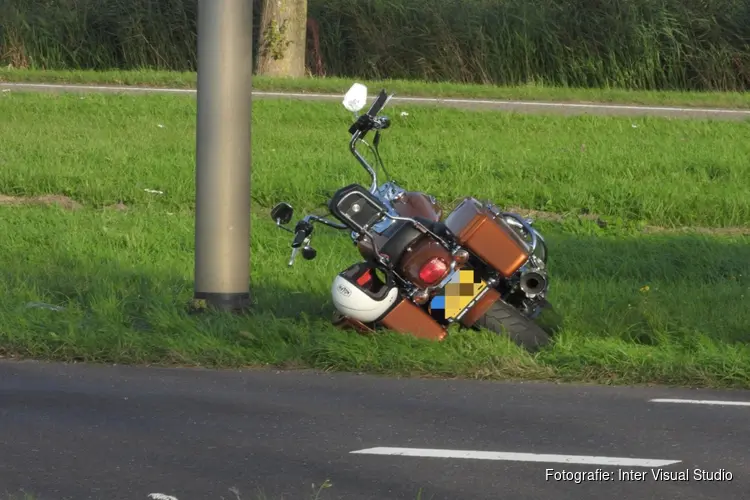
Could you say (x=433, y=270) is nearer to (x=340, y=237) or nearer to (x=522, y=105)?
(x=340, y=237)

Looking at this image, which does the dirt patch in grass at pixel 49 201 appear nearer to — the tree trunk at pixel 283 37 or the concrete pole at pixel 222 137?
the concrete pole at pixel 222 137

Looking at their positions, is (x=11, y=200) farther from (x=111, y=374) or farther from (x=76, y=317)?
(x=111, y=374)

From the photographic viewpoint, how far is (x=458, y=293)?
765cm

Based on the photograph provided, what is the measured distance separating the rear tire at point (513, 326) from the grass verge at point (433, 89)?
41.0ft

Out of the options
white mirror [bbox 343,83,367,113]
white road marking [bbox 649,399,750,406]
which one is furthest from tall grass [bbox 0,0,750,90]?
white road marking [bbox 649,399,750,406]

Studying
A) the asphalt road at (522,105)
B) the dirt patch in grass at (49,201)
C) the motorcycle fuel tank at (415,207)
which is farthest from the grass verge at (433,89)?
the motorcycle fuel tank at (415,207)

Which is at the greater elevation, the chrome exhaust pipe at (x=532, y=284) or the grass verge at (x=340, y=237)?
the chrome exhaust pipe at (x=532, y=284)

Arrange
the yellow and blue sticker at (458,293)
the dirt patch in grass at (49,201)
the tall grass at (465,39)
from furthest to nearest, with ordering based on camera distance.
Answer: the tall grass at (465,39) < the dirt patch in grass at (49,201) < the yellow and blue sticker at (458,293)

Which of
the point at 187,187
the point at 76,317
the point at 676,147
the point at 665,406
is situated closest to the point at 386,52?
the point at 676,147

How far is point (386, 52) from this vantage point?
24250 mm

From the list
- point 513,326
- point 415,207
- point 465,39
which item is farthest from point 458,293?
point 465,39

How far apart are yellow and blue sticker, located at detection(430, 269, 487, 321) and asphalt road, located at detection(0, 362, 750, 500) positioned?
0.49m

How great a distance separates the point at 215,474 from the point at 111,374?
6.60ft

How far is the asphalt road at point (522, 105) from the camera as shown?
18.1m
